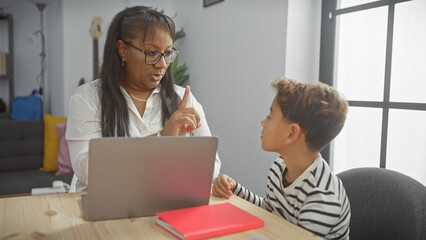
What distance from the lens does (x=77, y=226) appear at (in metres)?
0.84

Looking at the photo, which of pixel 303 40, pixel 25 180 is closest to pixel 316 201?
pixel 303 40

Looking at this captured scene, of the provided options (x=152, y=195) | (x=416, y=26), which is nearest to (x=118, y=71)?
(x=152, y=195)

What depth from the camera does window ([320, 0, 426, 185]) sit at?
69.7 inches

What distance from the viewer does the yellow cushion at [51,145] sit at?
2910 mm

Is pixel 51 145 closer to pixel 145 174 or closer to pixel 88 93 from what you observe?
pixel 88 93

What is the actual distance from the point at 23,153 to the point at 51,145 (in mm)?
232

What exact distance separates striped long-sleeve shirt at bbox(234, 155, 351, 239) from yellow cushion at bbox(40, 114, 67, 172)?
227 cm

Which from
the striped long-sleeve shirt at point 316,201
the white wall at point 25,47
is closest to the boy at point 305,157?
the striped long-sleeve shirt at point 316,201

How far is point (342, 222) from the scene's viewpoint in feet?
3.25

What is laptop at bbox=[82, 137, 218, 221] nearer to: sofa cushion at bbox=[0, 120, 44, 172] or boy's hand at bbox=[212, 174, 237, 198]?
boy's hand at bbox=[212, 174, 237, 198]

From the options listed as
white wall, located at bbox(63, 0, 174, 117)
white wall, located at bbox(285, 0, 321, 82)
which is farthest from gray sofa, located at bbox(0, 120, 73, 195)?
white wall, located at bbox(285, 0, 321, 82)

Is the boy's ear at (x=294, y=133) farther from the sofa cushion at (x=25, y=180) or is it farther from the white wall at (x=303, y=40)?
the sofa cushion at (x=25, y=180)

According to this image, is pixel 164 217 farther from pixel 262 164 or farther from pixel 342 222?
pixel 262 164

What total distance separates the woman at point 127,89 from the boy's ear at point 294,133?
1.14 ft
